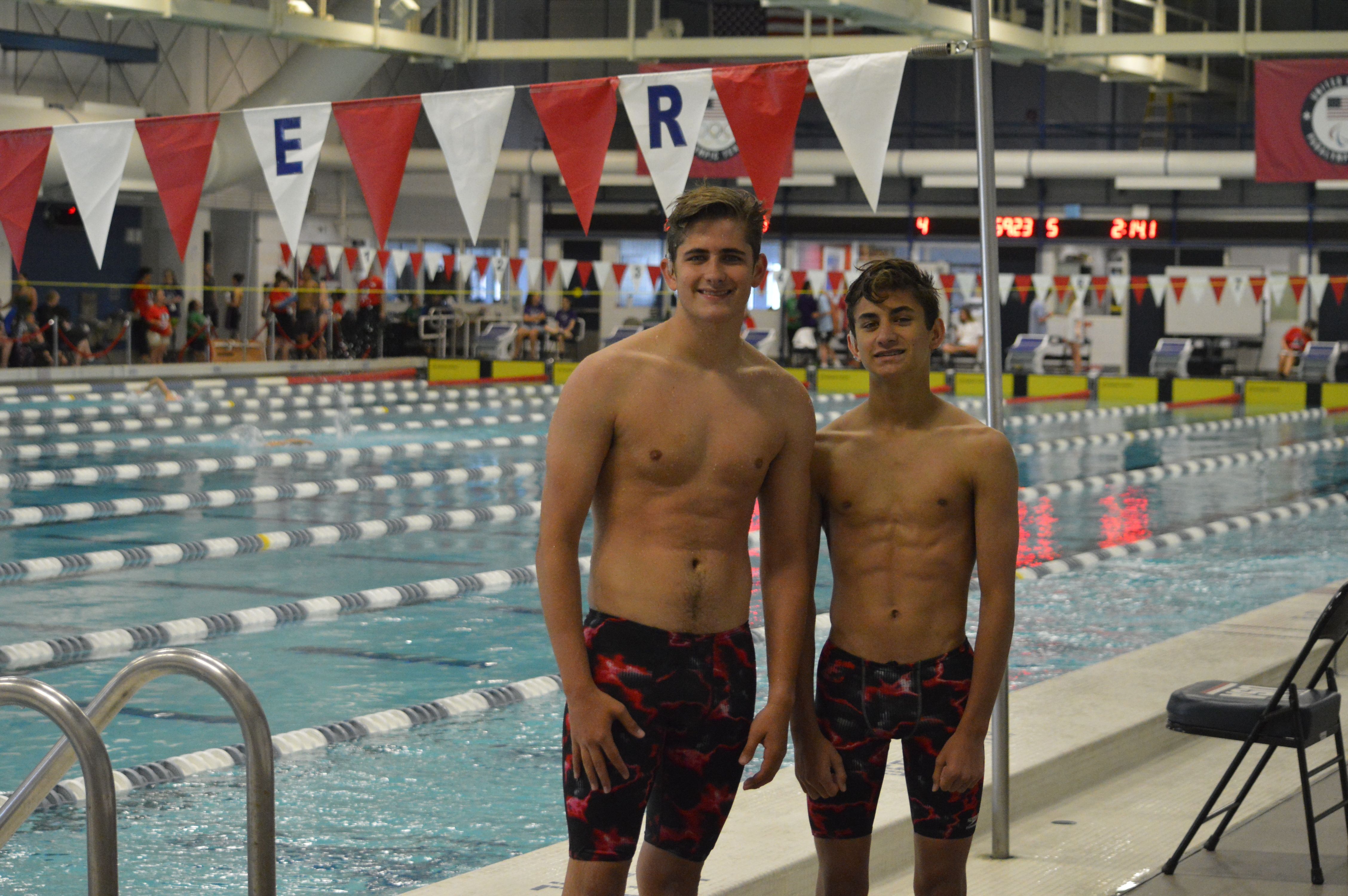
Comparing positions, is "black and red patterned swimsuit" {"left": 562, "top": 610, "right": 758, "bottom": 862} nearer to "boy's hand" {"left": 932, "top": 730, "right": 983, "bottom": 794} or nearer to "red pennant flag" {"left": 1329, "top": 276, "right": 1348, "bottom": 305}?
"boy's hand" {"left": 932, "top": 730, "right": 983, "bottom": 794}

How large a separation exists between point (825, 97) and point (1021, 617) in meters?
2.87

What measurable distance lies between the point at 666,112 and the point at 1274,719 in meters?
3.75

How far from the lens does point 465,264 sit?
77.4ft

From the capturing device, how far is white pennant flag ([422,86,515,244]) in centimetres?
681

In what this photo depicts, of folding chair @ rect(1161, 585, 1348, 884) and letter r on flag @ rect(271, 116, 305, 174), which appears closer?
folding chair @ rect(1161, 585, 1348, 884)

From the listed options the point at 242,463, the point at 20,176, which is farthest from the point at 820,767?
the point at 242,463

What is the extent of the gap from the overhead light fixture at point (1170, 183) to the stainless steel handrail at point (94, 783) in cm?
2229

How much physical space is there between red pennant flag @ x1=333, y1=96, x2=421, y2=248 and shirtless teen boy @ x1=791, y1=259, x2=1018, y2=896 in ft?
15.8

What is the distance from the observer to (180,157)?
7680mm

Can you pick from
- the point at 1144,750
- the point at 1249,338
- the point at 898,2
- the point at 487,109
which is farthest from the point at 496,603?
the point at 1249,338

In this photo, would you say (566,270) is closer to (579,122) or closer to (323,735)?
(579,122)

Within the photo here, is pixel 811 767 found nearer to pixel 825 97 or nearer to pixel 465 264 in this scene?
pixel 825 97

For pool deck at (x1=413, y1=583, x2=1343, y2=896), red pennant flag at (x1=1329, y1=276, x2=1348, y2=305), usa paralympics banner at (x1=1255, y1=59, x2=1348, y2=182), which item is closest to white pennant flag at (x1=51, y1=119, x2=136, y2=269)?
pool deck at (x1=413, y1=583, x2=1343, y2=896)

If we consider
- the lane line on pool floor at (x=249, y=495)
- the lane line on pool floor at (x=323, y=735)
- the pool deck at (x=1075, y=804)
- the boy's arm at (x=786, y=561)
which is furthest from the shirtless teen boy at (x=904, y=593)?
the lane line on pool floor at (x=249, y=495)
